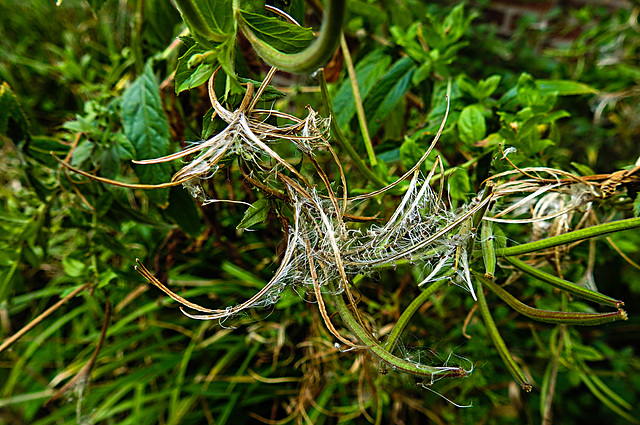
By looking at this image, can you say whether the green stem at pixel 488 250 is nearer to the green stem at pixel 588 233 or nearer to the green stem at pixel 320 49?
the green stem at pixel 588 233

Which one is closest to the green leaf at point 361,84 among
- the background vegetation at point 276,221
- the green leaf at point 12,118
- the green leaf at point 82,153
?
the background vegetation at point 276,221

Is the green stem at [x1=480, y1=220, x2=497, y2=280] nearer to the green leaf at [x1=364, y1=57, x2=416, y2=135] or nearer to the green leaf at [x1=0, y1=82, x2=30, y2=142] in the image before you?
the green leaf at [x1=364, y1=57, x2=416, y2=135]

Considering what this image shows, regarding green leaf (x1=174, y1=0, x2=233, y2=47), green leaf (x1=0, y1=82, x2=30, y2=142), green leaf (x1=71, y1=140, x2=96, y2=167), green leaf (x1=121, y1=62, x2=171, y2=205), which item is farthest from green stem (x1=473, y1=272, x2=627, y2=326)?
green leaf (x1=0, y1=82, x2=30, y2=142)

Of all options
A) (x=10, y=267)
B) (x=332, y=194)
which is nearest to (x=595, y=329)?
(x=332, y=194)

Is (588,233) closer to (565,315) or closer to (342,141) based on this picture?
(565,315)

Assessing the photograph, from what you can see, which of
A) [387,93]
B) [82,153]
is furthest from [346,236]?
[82,153]

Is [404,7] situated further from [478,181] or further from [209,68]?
[209,68]
